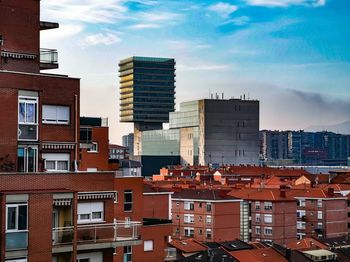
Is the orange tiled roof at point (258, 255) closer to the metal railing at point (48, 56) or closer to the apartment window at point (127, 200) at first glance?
the apartment window at point (127, 200)

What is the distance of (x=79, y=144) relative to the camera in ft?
77.7

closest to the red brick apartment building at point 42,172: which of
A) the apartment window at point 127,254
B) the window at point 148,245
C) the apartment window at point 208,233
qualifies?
the apartment window at point 127,254

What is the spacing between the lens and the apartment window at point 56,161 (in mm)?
22839

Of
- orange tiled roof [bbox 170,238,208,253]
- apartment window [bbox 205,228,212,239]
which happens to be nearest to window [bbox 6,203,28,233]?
orange tiled roof [bbox 170,238,208,253]

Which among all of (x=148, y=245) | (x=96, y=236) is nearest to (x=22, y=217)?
(x=96, y=236)

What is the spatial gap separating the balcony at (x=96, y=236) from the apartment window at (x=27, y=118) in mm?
3032

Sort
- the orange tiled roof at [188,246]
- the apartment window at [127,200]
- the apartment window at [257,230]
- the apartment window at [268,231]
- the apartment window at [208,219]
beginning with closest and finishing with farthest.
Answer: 1. the apartment window at [127,200]
2. the orange tiled roof at [188,246]
3. the apartment window at [208,219]
4. the apartment window at [268,231]
5. the apartment window at [257,230]

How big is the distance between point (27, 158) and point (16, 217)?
9.03 feet

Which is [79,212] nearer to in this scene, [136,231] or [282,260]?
[136,231]

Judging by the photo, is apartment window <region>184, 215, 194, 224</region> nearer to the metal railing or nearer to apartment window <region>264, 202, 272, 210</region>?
apartment window <region>264, 202, 272, 210</region>

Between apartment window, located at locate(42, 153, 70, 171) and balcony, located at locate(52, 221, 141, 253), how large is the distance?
2315 mm

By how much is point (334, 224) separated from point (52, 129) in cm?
9250

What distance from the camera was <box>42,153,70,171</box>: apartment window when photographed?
74.9 ft

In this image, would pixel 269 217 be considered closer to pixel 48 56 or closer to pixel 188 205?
pixel 188 205
